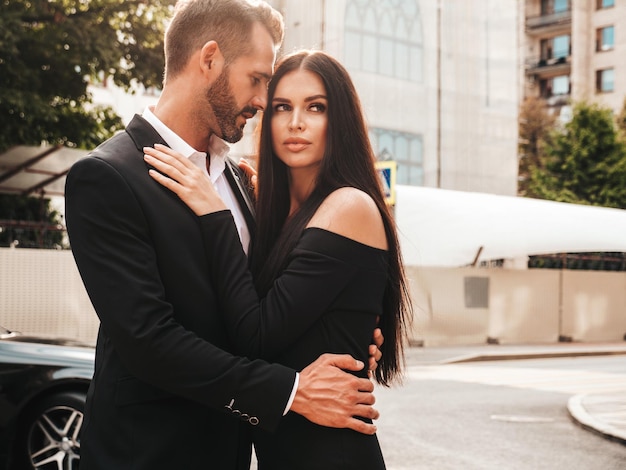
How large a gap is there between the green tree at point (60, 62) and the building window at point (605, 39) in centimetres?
4618

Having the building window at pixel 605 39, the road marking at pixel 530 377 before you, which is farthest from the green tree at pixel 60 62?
the building window at pixel 605 39

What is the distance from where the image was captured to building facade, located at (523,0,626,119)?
5669 cm

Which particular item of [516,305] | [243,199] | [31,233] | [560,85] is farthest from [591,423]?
[560,85]

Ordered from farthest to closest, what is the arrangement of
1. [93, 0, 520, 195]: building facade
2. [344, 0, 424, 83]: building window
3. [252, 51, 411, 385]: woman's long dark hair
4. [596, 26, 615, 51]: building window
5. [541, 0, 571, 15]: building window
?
1. [541, 0, 571, 15]: building window
2. [596, 26, 615, 51]: building window
3. [344, 0, 424, 83]: building window
4. [93, 0, 520, 195]: building facade
5. [252, 51, 411, 385]: woman's long dark hair

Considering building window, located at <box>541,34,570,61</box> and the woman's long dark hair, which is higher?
building window, located at <box>541,34,570,61</box>

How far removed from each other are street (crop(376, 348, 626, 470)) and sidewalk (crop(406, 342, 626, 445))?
162 mm

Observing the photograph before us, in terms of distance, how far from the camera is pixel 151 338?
7.29 feet

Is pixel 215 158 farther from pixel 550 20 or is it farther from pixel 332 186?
pixel 550 20

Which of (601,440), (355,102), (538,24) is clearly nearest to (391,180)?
(601,440)

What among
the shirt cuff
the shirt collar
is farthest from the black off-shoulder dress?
the shirt collar

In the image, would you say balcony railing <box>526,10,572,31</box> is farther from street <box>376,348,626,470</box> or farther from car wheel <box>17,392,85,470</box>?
car wheel <box>17,392,85,470</box>

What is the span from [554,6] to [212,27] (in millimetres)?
62671

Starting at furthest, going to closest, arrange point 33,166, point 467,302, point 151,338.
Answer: point 467,302
point 33,166
point 151,338

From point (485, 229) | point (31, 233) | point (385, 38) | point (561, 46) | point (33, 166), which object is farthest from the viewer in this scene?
point (561, 46)
